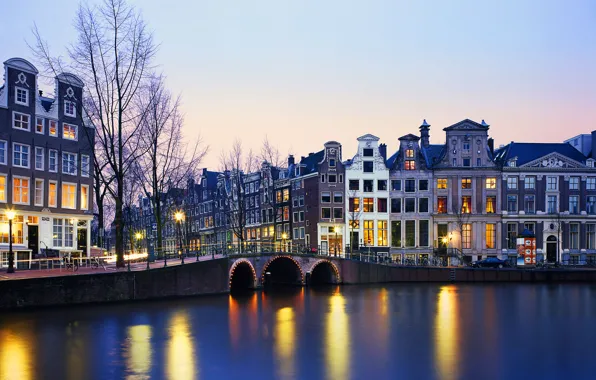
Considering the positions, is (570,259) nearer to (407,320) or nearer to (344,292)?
(344,292)

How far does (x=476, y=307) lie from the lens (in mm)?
40938

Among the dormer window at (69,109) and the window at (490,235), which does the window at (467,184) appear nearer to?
the window at (490,235)

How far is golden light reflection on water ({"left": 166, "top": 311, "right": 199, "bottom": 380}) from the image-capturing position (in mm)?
20875

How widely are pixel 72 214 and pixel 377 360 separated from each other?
33.2 meters

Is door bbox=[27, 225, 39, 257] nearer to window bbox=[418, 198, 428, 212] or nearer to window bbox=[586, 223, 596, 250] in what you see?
window bbox=[418, 198, 428, 212]

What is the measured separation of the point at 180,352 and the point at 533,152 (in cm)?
6587

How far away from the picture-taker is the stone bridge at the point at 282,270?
5122cm

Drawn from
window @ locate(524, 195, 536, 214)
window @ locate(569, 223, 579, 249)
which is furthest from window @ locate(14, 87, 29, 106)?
window @ locate(569, 223, 579, 249)

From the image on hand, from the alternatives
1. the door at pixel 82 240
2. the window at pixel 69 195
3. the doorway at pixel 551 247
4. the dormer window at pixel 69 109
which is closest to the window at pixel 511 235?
the doorway at pixel 551 247

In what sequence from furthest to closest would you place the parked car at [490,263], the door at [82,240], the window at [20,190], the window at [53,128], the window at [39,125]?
the parked car at [490,263] → the door at [82,240] → the window at [53,128] → the window at [39,125] → the window at [20,190]

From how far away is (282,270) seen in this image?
62406 millimetres

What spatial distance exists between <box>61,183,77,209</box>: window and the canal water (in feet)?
50.0

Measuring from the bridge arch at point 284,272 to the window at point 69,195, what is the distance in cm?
1721

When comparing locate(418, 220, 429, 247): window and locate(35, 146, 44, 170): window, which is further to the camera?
locate(418, 220, 429, 247): window
